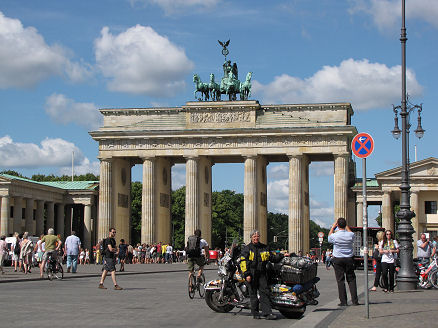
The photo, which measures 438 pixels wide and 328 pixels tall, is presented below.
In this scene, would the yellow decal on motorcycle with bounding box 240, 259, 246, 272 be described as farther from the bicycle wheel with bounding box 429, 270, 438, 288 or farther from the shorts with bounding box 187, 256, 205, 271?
the bicycle wheel with bounding box 429, 270, 438, 288

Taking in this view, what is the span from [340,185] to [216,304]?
6359 cm

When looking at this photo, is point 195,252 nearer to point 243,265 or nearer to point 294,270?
point 294,270

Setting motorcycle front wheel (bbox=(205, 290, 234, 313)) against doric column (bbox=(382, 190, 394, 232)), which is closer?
motorcycle front wheel (bbox=(205, 290, 234, 313))

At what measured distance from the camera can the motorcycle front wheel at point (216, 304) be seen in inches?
830

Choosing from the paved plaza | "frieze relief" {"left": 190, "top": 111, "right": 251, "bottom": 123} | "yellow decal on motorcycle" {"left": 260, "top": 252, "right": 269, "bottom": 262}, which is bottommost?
the paved plaza

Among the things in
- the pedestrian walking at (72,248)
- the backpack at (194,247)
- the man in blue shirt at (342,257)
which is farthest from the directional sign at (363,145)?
the pedestrian walking at (72,248)

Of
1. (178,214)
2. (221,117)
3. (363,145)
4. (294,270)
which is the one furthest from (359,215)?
(363,145)

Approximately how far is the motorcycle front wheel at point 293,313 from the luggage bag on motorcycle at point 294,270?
2.26 feet

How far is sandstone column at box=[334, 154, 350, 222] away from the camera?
83562 mm

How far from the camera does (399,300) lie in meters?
23.6

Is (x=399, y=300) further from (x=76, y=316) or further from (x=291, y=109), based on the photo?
(x=291, y=109)

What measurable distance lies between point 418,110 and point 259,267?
27.2 m

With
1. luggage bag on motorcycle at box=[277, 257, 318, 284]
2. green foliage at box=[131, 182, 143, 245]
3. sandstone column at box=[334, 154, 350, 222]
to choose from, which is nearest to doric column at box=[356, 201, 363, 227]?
sandstone column at box=[334, 154, 350, 222]

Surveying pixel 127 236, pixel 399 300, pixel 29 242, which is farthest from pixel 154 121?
pixel 399 300
